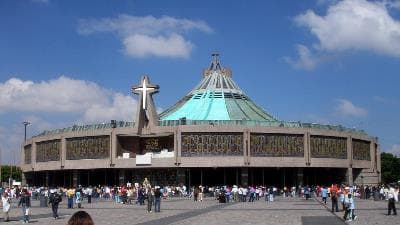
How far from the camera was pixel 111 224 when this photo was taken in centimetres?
2333

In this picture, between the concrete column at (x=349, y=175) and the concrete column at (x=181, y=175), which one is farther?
the concrete column at (x=349, y=175)

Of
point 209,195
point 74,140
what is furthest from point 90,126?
point 209,195

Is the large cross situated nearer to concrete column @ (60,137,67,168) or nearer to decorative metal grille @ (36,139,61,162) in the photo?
concrete column @ (60,137,67,168)

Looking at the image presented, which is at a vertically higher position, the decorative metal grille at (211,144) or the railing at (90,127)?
the railing at (90,127)

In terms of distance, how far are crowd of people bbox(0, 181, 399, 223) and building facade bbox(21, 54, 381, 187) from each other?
4.51 metres

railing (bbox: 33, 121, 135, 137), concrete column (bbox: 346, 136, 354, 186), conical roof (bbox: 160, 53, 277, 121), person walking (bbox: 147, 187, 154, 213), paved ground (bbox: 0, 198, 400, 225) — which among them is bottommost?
paved ground (bbox: 0, 198, 400, 225)

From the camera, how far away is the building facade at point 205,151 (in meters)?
74.2

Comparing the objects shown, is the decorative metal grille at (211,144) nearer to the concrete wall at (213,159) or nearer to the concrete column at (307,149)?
the concrete wall at (213,159)

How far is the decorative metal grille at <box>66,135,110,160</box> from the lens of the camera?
7856 cm

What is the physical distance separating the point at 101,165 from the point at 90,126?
606 cm

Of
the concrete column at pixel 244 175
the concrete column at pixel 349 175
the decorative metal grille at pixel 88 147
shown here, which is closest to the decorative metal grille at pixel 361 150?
the concrete column at pixel 349 175

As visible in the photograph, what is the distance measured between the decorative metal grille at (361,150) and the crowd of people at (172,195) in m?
15.1

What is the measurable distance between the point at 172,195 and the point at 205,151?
365 inches

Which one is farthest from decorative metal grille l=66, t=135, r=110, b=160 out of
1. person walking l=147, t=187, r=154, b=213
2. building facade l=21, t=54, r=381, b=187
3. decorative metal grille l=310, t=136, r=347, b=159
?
person walking l=147, t=187, r=154, b=213
